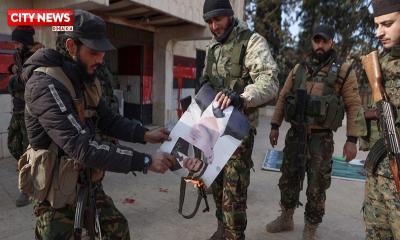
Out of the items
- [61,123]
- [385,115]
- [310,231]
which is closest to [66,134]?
[61,123]

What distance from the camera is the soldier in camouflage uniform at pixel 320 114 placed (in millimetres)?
3164

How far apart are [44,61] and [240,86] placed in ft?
4.39

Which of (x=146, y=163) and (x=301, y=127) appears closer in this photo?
(x=146, y=163)

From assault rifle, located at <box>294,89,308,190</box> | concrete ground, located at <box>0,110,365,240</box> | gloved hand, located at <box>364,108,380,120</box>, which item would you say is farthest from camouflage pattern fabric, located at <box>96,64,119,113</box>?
gloved hand, located at <box>364,108,380,120</box>

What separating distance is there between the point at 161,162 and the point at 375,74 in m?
1.36

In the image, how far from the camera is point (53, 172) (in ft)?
6.08

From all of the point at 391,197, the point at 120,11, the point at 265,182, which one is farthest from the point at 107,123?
the point at 120,11

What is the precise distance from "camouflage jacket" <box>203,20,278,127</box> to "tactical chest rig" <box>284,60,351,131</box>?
694 millimetres

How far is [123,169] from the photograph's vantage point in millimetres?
1828

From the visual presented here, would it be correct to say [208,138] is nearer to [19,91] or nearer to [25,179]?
[25,179]

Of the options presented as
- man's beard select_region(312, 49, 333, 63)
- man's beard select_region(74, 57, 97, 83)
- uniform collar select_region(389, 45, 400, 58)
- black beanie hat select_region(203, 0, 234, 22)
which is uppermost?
black beanie hat select_region(203, 0, 234, 22)

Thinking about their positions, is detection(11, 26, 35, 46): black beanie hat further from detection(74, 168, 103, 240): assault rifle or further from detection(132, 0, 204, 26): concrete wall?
detection(132, 0, 204, 26): concrete wall

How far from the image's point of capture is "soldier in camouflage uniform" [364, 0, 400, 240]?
6.48ft

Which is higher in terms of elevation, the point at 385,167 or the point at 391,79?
the point at 391,79
